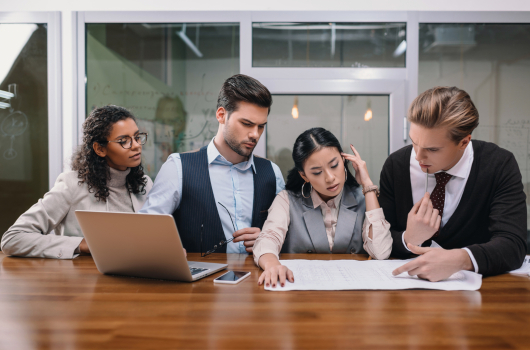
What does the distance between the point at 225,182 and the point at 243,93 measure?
0.45 m

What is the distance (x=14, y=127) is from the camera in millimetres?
2795

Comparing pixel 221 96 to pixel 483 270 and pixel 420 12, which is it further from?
pixel 420 12

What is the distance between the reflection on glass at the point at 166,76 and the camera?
105 inches

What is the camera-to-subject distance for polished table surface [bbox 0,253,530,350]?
67 centimetres

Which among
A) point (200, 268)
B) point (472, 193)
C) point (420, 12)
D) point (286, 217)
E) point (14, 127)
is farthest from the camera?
point (14, 127)

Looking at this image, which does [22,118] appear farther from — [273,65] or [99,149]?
[273,65]

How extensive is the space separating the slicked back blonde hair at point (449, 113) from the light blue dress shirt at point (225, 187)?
86cm

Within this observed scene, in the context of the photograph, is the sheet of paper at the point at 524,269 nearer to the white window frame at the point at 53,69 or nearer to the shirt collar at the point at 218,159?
the shirt collar at the point at 218,159

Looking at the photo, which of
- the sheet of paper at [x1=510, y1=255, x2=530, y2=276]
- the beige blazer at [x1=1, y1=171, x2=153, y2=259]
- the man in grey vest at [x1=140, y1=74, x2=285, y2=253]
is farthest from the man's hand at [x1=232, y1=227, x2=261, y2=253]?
the sheet of paper at [x1=510, y1=255, x2=530, y2=276]

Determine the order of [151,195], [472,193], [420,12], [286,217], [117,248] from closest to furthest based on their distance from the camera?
[117,248] → [472,193] → [286,217] → [151,195] → [420,12]

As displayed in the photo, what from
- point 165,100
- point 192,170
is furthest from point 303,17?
point 192,170

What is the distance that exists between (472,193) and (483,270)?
0.38 meters

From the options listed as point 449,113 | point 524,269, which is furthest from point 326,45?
point 524,269

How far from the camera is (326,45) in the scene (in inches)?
103
